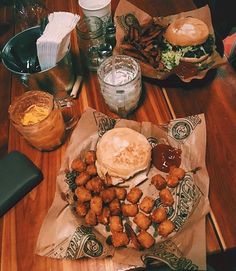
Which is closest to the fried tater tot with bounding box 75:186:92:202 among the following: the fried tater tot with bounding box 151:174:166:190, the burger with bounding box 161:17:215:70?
the fried tater tot with bounding box 151:174:166:190

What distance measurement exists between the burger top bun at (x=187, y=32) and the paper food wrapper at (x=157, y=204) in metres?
0.62

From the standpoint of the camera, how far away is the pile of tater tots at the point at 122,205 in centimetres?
126

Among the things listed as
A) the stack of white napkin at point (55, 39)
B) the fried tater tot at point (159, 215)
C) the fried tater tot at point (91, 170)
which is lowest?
the fried tater tot at point (159, 215)

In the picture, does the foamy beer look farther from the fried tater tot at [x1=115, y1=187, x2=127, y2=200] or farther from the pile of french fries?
the pile of french fries

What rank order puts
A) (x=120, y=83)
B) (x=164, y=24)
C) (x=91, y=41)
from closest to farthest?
1. (x=120, y=83)
2. (x=91, y=41)
3. (x=164, y=24)

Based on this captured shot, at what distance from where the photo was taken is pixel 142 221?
1.28m

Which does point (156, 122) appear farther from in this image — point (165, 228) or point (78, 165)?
point (165, 228)

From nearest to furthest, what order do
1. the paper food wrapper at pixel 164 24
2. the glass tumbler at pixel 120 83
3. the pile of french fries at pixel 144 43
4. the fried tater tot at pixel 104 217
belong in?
1. the fried tater tot at pixel 104 217
2. the glass tumbler at pixel 120 83
3. the paper food wrapper at pixel 164 24
4. the pile of french fries at pixel 144 43

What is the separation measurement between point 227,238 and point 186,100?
83 centimetres

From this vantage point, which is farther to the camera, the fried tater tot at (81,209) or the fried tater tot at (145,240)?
the fried tater tot at (81,209)

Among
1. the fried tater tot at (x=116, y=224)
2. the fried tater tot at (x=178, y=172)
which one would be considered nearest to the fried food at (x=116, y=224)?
the fried tater tot at (x=116, y=224)

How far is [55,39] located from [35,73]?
0.21 metres

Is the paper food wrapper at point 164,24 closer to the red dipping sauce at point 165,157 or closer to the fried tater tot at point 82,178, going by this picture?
the red dipping sauce at point 165,157

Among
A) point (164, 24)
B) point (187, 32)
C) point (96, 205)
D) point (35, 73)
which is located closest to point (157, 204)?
point (96, 205)
